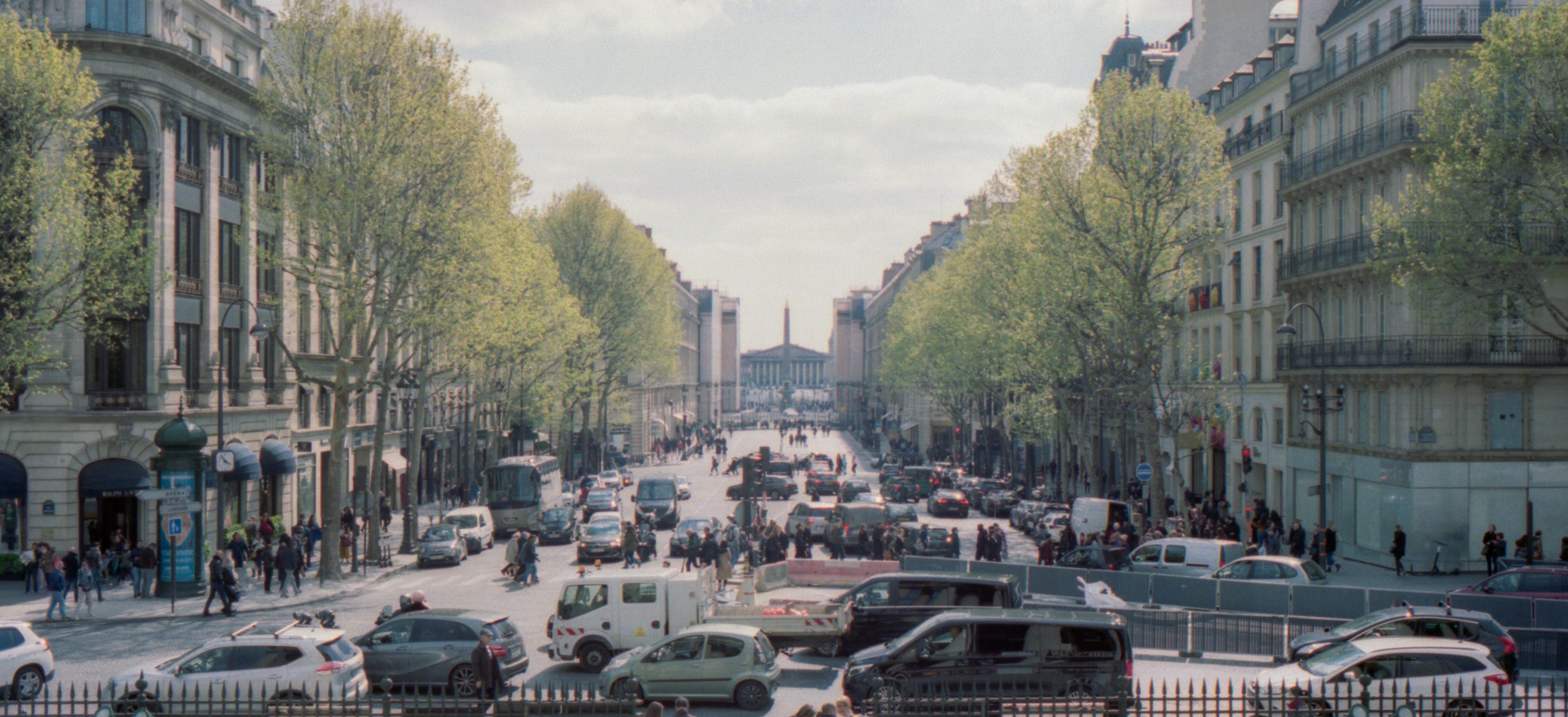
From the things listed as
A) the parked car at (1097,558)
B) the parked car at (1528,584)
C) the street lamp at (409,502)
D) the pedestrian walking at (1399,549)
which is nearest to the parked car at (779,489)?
the street lamp at (409,502)

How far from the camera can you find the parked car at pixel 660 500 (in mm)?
52719

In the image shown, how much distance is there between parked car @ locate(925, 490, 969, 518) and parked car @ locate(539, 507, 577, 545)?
16810mm

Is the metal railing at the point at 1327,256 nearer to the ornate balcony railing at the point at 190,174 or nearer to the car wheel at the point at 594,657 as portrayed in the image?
the car wheel at the point at 594,657

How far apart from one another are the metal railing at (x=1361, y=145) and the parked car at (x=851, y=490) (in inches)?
936

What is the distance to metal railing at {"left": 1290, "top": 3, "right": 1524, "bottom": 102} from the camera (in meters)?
38.3

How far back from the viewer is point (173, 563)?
3166cm

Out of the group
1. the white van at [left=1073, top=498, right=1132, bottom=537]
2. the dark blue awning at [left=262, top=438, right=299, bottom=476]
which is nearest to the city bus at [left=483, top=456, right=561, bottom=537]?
the dark blue awning at [left=262, top=438, right=299, bottom=476]

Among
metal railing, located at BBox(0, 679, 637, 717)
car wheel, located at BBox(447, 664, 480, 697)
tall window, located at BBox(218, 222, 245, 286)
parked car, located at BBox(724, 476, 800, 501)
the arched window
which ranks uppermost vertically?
the arched window

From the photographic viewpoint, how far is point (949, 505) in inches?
2260

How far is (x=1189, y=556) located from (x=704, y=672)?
17.0 meters

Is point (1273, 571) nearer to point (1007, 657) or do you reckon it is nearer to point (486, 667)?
point (1007, 657)

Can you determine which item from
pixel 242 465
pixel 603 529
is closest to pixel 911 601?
pixel 603 529

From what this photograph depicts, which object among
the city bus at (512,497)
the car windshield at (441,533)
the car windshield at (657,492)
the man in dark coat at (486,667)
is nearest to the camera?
the man in dark coat at (486,667)

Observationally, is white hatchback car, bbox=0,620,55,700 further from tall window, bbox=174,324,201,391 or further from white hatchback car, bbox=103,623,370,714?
tall window, bbox=174,324,201,391
